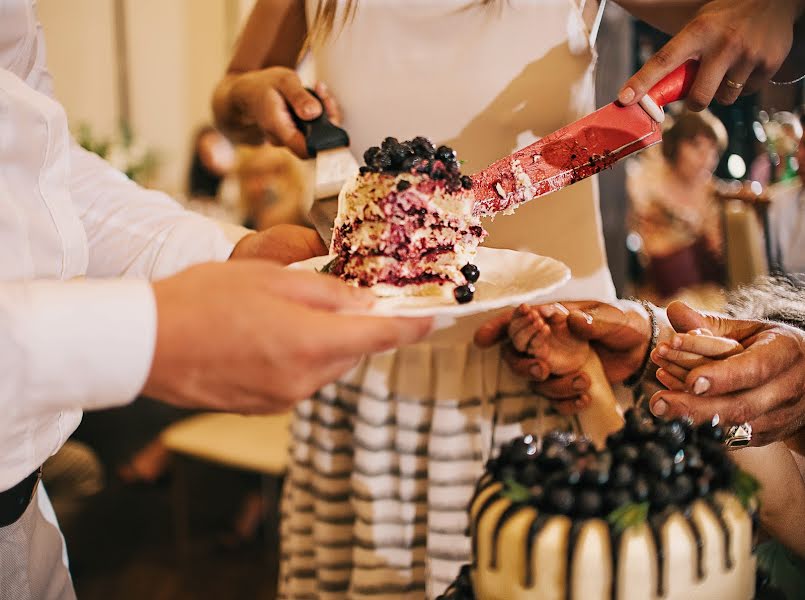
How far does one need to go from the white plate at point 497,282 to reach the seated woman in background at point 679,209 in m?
0.20

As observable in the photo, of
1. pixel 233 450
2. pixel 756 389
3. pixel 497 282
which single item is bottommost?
pixel 233 450

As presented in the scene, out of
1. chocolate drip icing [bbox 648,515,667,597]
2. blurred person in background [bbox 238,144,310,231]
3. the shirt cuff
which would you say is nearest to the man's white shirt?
the shirt cuff

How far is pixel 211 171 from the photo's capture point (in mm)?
2094

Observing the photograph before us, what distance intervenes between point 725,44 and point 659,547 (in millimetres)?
471

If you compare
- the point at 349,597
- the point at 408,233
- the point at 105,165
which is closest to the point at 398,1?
the point at 408,233

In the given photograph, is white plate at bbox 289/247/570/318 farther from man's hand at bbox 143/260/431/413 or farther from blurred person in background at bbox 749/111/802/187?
blurred person in background at bbox 749/111/802/187

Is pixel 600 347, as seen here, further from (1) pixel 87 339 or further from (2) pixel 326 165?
(1) pixel 87 339

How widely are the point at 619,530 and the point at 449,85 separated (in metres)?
0.50

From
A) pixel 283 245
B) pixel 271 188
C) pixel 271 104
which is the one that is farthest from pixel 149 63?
pixel 283 245

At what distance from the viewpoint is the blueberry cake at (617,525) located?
48cm

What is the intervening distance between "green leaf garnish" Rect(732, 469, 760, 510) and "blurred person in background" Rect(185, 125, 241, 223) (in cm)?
164

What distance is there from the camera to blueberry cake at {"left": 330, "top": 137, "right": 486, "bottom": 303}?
643 mm

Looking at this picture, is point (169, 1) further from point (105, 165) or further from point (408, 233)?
point (408, 233)

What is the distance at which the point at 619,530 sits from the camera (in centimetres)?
47
